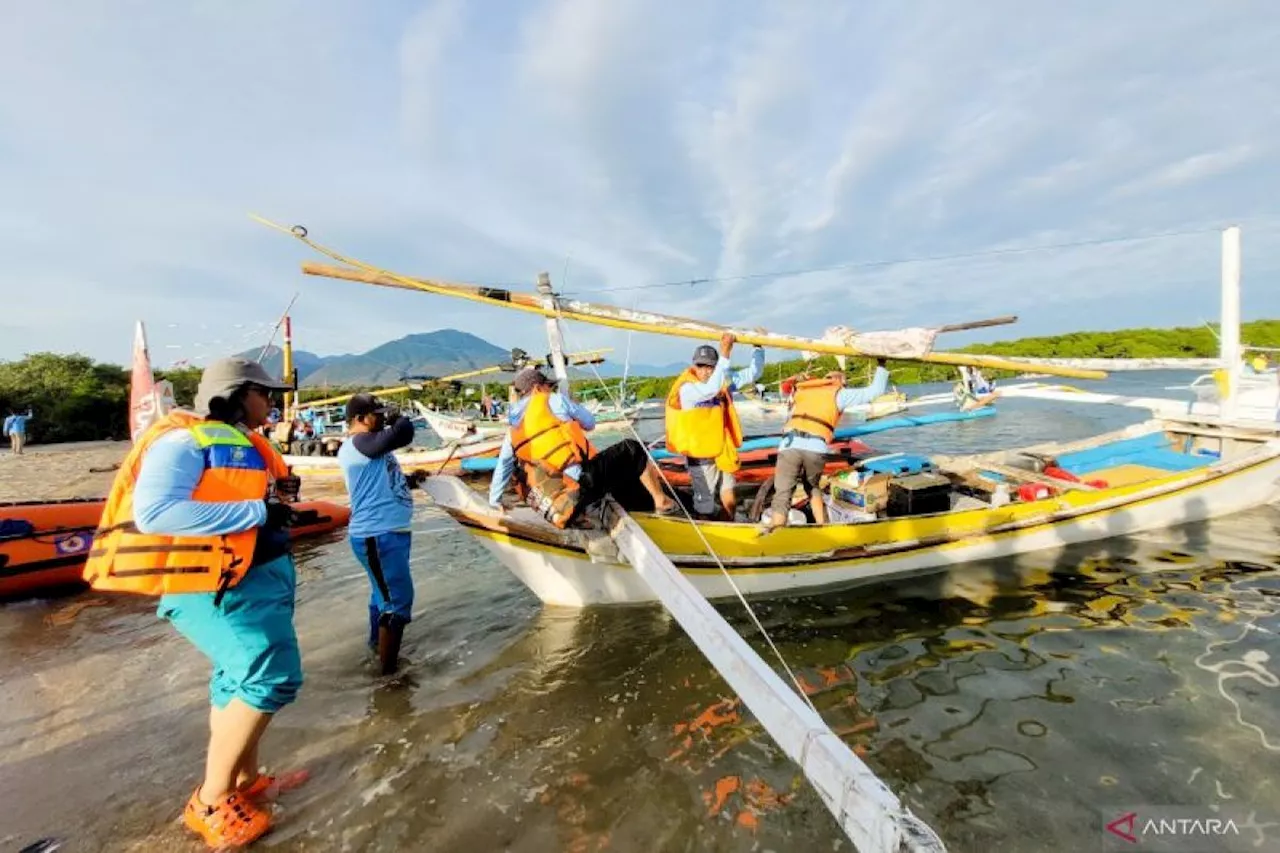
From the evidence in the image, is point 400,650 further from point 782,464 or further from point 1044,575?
point 1044,575

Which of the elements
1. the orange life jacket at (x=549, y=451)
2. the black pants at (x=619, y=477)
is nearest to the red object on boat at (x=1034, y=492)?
the black pants at (x=619, y=477)

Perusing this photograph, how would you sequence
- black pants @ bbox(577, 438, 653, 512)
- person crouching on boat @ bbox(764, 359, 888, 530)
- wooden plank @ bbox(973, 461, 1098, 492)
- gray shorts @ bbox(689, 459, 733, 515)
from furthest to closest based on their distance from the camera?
Answer: 1. wooden plank @ bbox(973, 461, 1098, 492)
2. gray shorts @ bbox(689, 459, 733, 515)
3. person crouching on boat @ bbox(764, 359, 888, 530)
4. black pants @ bbox(577, 438, 653, 512)

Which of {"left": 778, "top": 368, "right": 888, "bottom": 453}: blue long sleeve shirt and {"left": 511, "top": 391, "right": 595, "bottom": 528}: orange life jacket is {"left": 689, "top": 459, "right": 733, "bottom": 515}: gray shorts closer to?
{"left": 778, "top": 368, "right": 888, "bottom": 453}: blue long sleeve shirt

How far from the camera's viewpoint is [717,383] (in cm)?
604

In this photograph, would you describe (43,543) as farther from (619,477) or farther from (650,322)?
(650,322)

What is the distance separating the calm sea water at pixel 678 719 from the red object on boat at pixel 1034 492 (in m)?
1.17

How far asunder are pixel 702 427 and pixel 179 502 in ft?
16.6

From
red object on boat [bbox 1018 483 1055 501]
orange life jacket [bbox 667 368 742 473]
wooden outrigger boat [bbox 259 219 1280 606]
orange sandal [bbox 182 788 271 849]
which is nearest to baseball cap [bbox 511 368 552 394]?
wooden outrigger boat [bbox 259 219 1280 606]

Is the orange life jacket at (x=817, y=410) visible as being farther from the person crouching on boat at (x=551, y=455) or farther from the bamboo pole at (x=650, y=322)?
the person crouching on boat at (x=551, y=455)

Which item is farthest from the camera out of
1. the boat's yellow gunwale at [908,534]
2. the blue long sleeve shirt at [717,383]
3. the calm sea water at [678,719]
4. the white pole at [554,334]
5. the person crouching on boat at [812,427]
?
the person crouching on boat at [812,427]

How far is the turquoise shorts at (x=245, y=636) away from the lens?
298 centimetres

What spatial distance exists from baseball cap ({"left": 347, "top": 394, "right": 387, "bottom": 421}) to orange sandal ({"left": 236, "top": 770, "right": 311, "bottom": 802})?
2.72 m

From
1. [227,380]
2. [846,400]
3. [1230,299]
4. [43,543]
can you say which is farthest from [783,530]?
[43,543]

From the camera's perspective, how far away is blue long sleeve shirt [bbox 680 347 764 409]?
602 centimetres
